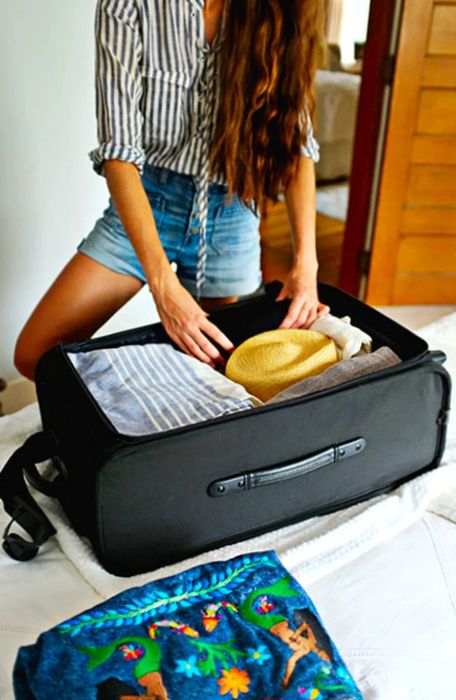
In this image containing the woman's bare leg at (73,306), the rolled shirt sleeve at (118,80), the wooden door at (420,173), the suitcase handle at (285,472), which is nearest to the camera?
the suitcase handle at (285,472)

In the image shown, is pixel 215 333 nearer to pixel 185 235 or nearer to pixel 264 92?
pixel 185 235

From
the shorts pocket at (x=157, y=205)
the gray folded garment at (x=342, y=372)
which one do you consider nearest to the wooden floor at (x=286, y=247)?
the shorts pocket at (x=157, y=205)

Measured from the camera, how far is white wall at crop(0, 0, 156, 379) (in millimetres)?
1521

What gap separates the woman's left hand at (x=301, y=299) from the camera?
45.2 inches

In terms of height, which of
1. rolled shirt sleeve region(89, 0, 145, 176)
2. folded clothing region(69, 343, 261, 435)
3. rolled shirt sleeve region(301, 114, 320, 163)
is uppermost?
rolled shirt sleeve region(89, 0, 145, 176)

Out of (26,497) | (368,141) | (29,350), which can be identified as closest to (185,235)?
(29,350)

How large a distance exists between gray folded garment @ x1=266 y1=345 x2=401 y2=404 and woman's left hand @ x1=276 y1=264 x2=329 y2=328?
149 millimetres

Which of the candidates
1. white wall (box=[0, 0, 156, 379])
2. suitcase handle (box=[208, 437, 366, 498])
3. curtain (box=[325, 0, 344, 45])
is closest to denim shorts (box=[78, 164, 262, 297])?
white wall (box=[0, 0, 156, 379])

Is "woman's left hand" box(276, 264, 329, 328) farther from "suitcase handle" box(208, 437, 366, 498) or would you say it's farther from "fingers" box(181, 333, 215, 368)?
"suitcase handle" box(208, 437, 366, 498)

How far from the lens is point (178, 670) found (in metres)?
0.64

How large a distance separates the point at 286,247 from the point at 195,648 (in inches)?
106

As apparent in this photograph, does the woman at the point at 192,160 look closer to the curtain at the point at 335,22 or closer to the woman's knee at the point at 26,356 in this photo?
A: the woman's knee at the point at 26,356

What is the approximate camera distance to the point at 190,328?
42.3 inches

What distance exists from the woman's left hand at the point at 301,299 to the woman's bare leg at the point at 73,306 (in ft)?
0.98
